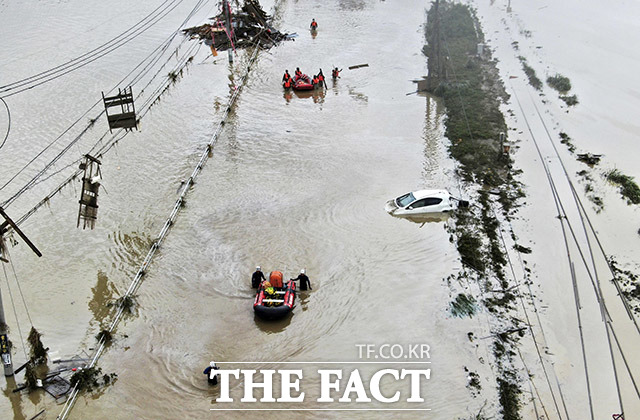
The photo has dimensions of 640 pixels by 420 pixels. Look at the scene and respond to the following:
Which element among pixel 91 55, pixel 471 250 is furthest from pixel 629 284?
pixel 91 55

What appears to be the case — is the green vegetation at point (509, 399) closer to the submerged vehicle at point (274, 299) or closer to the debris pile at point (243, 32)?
the submerged vehicle at point (274, 299)

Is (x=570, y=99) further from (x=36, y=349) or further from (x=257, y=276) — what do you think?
(x=36, y=349)

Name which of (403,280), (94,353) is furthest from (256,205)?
(94,353)

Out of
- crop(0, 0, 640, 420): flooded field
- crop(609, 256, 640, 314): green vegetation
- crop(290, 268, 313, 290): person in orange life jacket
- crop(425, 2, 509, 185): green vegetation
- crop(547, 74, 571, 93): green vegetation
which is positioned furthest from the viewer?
crop(547, 74, 571, 93): green vegetation

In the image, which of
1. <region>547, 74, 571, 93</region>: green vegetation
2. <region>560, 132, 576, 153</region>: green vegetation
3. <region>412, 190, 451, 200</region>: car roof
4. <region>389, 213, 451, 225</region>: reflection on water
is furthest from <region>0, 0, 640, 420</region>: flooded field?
<region>547, 74, 571, 93</region>: green vegetation

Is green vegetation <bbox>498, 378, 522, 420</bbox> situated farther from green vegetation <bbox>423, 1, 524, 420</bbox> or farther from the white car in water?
the white car in water
